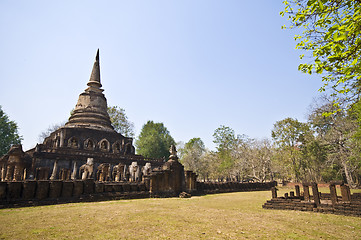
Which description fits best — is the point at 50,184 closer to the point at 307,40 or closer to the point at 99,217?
the point at 99,217

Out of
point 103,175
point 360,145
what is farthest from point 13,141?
point 360,145

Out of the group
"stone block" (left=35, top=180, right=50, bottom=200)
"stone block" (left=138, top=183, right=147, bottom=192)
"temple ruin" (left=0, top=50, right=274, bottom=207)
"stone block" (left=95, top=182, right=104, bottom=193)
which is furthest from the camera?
"stone block" (left=138, top=183, right=147, bottom=192)

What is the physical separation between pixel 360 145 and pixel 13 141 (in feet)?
165

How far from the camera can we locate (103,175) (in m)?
21.3

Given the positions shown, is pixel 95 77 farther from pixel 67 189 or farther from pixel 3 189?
pixel 3 189

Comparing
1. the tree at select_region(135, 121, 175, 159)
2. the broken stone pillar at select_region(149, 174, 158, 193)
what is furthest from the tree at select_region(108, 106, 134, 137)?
the broken stone pillar at select_region(149, 174, 158, 193)

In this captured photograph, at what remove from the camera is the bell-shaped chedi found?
30.5m

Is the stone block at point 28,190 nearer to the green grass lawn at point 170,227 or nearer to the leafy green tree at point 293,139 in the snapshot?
the green grass lawn at point 170,227

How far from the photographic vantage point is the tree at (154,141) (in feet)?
154

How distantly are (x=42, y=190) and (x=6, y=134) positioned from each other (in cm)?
3641

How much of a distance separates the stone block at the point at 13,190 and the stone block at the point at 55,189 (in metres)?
1.30

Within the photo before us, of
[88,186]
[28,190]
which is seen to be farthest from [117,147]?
[28,190]

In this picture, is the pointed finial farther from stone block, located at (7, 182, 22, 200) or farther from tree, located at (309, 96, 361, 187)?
tree, located at (309, 96, 361, 187)

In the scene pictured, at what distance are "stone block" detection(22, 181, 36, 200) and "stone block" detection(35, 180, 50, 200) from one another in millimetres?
161
